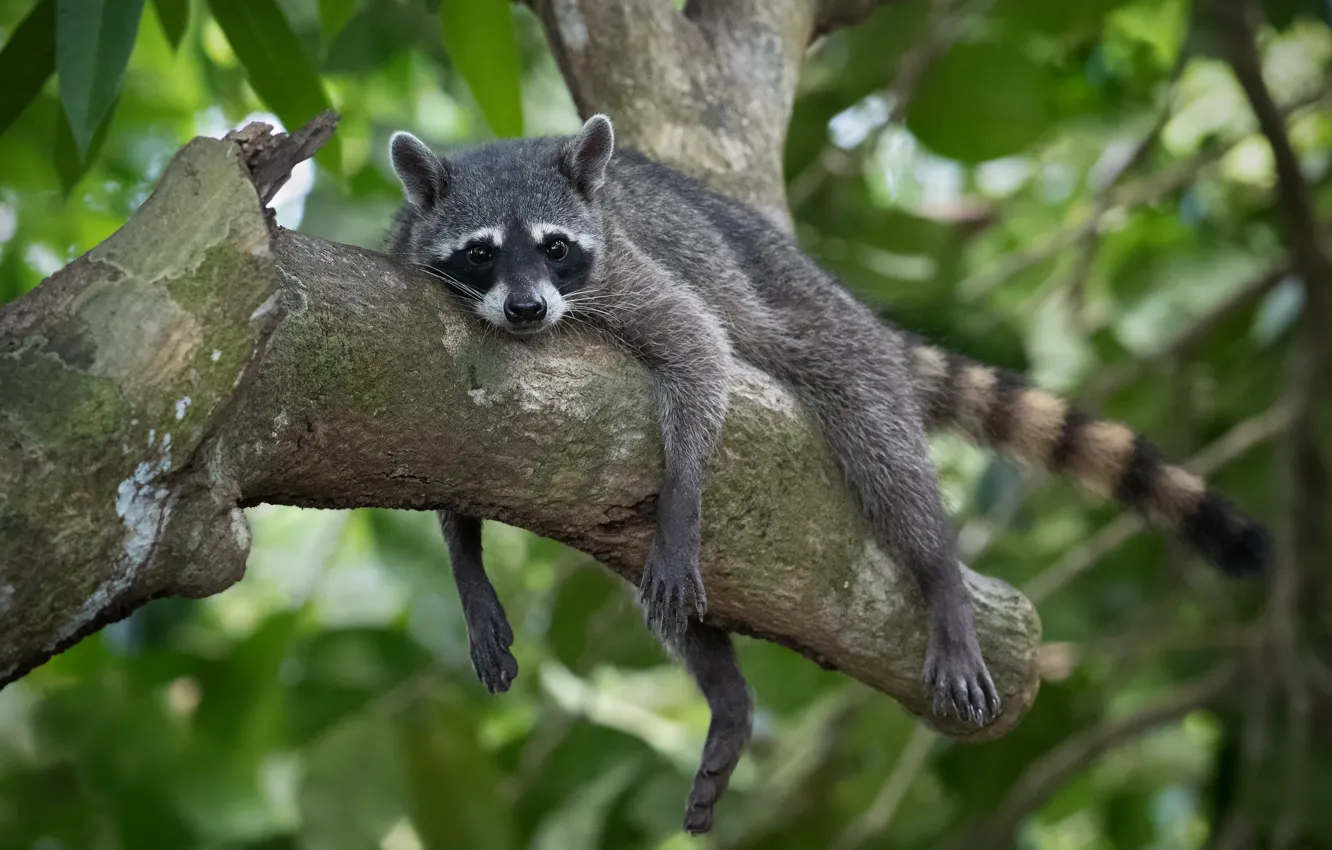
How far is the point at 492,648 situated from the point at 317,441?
1.18 metres

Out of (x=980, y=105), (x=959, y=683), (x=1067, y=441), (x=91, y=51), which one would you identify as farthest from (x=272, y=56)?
(x=980, y=105)

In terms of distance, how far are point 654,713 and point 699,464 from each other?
15.3 ft

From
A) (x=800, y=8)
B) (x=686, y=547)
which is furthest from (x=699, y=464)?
(x=800, y=8)

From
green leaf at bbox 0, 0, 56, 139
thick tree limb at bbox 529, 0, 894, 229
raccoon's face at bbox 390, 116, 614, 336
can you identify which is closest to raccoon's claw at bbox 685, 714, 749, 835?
raccoon's face at bbox 390, 116, 614, 336

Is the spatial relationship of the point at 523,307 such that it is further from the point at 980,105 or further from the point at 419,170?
the point at 980,105

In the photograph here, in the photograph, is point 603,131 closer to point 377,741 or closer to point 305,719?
point 377,741

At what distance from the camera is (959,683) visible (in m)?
3.53

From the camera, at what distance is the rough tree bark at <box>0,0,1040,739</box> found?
87.0 inches

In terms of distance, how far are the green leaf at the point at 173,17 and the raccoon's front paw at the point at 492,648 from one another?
180cm

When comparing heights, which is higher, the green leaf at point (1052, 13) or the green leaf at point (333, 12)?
the green leaf at point (333, 12)

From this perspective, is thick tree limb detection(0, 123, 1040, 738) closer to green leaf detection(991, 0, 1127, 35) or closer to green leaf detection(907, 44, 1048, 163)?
green leaf detection(907, 44, 1048, 163)

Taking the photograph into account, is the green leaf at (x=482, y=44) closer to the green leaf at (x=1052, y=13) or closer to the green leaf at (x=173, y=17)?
the green leaf at (x=173, y=17)

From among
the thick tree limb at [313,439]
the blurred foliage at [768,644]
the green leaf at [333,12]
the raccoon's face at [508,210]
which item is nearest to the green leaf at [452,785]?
the blurred foliage at [768,644]

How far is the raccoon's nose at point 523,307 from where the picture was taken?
3266mm
